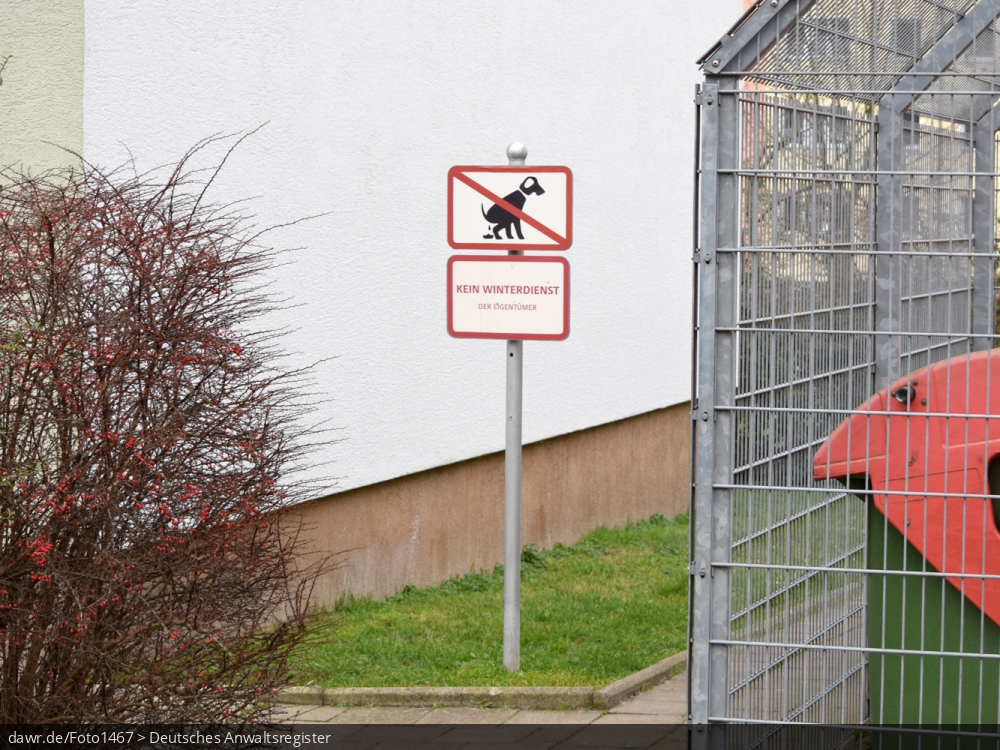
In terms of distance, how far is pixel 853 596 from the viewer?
4.83m

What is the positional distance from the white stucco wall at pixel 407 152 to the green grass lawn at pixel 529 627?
0.80 m

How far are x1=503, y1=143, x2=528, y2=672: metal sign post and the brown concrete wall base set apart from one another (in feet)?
3.19

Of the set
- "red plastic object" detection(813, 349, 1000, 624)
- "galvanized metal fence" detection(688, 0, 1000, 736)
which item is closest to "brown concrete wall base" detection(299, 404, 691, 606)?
"galvanized metal fence" detection(688, 0, 1000, 736)

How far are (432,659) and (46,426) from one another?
309 cm

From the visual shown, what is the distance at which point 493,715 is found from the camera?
612 centimetres

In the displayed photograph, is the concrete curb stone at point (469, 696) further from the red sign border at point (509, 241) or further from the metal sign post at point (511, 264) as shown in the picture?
the red sign border at point (509, 241)

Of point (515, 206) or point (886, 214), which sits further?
point (515, 206)

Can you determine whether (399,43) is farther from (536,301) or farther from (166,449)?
(166,449)

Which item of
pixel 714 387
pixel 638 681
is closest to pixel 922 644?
pixel 714 387

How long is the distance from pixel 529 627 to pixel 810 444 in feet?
11.3

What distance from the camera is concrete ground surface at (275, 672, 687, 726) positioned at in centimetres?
603

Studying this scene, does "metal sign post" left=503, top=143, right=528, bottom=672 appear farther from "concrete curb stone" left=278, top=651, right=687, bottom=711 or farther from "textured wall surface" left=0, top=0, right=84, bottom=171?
"textured wall surface" left=0, top=0, right=84, bottom=171

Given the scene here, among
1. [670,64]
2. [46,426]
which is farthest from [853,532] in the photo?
[670,64]

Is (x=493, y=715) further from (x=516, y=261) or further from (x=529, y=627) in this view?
(x=516, y=261)
